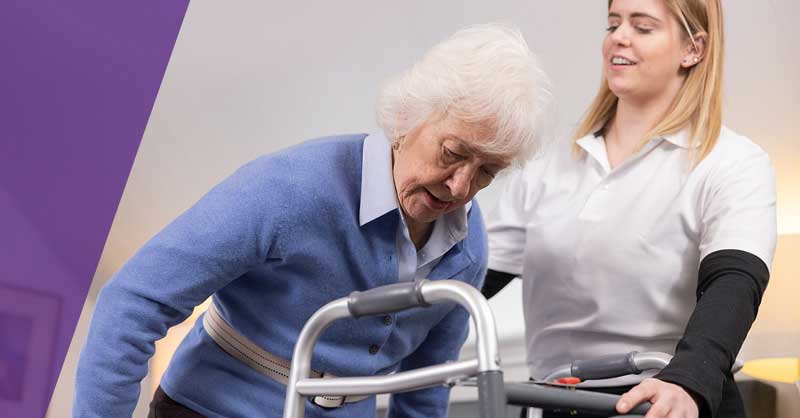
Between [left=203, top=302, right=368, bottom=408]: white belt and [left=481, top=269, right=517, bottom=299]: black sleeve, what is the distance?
28.8 inches

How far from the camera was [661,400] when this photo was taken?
4.75 feet

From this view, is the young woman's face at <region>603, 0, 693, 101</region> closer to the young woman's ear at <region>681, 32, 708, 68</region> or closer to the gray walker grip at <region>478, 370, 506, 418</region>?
the young woman's ear at <region>681, 32, 708, 68</region>

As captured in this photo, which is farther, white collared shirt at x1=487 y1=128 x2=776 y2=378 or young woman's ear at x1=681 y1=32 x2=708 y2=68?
young woman's ear at x1=681 y1=32 x2=708 y2=68

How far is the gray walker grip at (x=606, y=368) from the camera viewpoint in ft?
5.71

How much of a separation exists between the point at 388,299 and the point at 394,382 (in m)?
0.10

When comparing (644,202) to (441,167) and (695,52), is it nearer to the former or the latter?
(695,52)

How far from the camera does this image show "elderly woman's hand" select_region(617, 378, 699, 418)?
4.66 ft

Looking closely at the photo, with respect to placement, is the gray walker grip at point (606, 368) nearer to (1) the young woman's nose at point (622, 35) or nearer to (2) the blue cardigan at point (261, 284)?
(2) the blue cardigan at point (261, 284)

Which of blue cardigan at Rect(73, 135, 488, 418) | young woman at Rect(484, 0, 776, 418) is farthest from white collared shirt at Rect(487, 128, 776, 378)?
blue cardigan at Rect(73, 135, 488, 418)

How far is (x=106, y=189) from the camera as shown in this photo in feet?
11.6

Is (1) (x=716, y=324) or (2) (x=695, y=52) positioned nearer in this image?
(1) (x=716, y=324)

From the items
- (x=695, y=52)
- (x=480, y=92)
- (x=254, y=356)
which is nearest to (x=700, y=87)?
(x=695, y=52)

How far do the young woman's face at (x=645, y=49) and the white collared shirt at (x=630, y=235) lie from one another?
4.6 inches

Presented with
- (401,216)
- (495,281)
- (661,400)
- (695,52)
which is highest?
(695,52)
